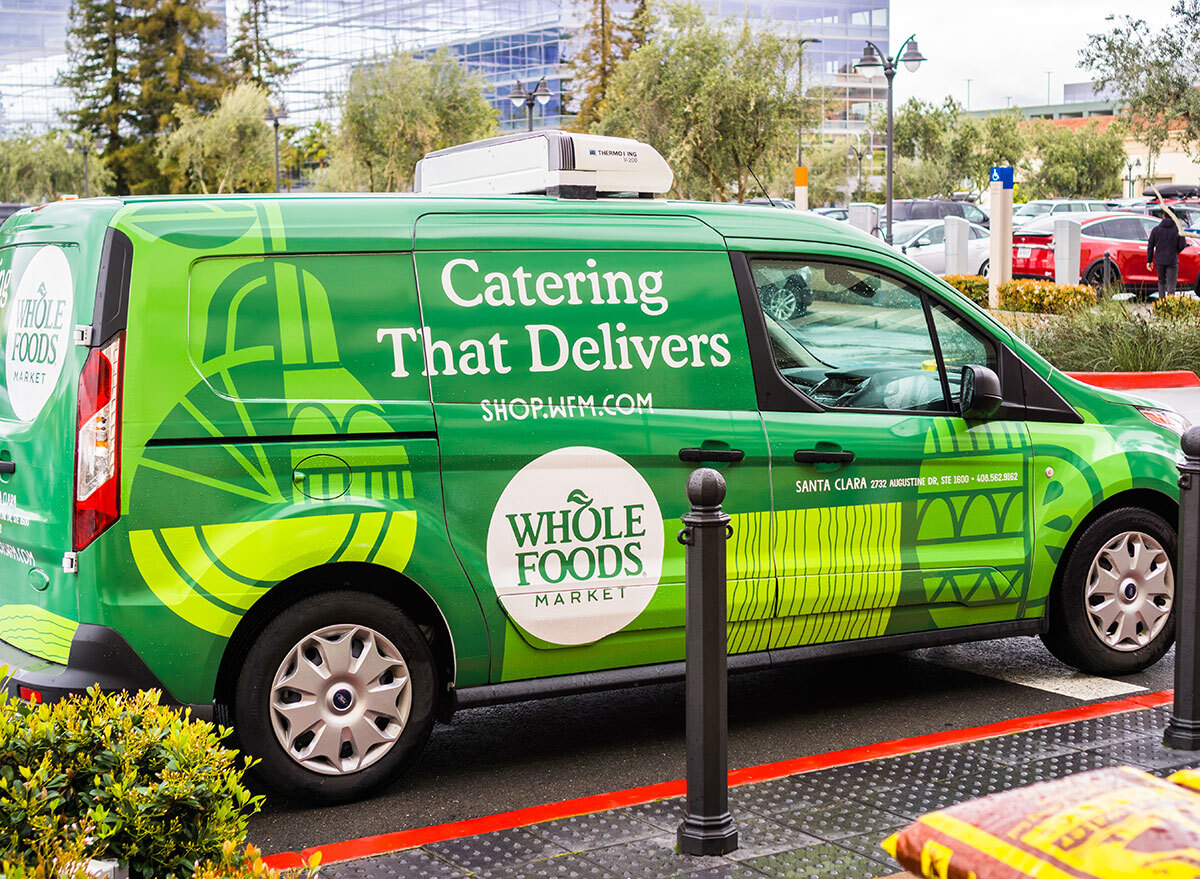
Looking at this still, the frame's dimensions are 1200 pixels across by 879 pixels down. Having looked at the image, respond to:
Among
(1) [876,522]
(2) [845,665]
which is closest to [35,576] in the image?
(1) [876,522]

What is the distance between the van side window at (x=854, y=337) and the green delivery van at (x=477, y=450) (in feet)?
0.05

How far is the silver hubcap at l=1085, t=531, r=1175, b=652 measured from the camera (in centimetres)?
610

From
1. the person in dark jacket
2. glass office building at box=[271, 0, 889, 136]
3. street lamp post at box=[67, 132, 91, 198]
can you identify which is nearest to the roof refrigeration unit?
the person in dark jacket

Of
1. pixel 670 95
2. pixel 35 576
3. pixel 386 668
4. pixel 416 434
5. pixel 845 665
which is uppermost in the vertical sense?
pixel 670 95

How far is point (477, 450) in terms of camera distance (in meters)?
4.81

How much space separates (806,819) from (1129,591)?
2.51 metres

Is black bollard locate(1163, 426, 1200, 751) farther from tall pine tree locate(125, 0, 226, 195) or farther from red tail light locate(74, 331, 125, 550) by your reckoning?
tall pine tree locate(125, 0, 226, 195)

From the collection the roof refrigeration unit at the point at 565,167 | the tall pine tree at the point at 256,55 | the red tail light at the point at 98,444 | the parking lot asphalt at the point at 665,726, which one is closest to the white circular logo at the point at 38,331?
the red tail light at the point at 98,444

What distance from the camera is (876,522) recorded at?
558 centimetres

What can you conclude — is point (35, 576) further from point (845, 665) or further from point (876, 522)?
point (845, 665)

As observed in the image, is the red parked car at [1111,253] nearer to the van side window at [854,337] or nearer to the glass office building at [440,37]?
the van side window at [854,337]

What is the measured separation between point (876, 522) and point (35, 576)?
3.14 meters

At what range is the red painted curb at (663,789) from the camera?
14.1 ft

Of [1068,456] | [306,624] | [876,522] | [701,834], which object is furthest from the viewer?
[1068,456]
